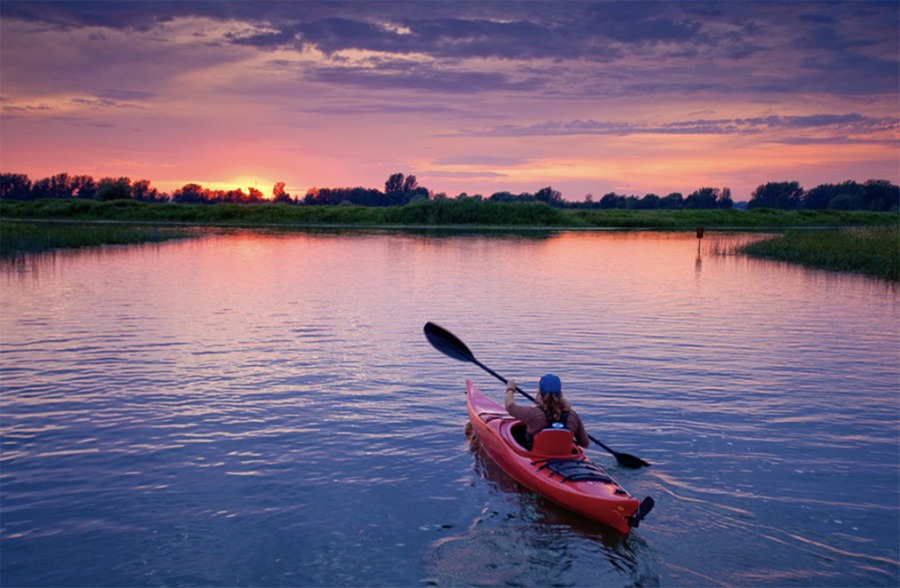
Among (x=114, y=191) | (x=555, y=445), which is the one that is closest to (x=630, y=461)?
(x=555, y=445)

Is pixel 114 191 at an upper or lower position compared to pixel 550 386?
upper

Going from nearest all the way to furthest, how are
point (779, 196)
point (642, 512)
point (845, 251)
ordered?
1. point (642, 512)
2. point (845, 251)
3. point (779, 196)

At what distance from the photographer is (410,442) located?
34.2 feet

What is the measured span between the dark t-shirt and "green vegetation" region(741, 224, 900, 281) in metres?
25.8

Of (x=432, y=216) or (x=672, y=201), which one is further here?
(x=672, y=201)

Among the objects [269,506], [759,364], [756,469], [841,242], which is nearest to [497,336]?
[759,364]

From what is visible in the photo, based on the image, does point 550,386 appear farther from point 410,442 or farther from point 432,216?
point 432,216

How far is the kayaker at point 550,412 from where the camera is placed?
8719 mm

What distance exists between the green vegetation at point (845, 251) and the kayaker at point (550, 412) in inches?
1022

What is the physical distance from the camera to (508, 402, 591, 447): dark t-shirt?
885cm

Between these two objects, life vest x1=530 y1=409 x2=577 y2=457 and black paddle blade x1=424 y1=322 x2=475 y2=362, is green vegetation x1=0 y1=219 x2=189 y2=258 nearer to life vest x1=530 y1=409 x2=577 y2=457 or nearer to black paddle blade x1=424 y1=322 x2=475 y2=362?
black paddle blade x1=424 y1=322 x2=475 y2=362

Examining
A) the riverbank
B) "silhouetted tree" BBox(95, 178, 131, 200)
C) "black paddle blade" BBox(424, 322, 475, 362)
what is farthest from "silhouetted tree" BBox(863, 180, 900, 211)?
"black paddle blade" BBox(424, 322, 475, 362)

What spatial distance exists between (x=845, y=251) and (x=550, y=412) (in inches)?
1252

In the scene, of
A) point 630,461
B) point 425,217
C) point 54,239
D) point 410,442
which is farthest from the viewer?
point 425,217
